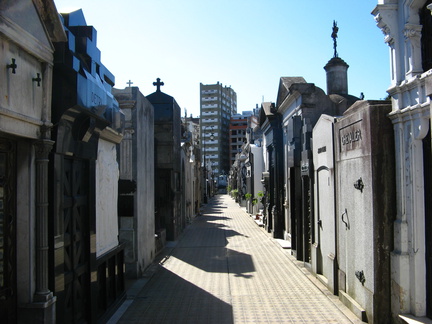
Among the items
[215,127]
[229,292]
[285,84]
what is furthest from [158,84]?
[215,127]

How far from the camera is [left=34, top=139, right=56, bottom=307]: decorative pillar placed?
3984 millimetres

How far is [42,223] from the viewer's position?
4047mm

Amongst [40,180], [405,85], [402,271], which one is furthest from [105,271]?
[405,85]

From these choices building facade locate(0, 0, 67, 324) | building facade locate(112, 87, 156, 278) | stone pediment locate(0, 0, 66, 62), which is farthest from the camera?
building facade locate(112, 87, 156, 278)

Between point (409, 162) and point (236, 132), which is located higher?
point (236, 132)

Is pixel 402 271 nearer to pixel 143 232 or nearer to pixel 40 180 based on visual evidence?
pixel 40 180

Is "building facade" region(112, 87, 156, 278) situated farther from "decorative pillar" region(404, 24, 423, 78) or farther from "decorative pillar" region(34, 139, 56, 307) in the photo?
"decorative pillar" region(404, 24, 423, 78)

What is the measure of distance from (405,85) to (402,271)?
2.46m

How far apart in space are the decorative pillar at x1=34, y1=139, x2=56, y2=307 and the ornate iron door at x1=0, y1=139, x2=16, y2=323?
22 cm

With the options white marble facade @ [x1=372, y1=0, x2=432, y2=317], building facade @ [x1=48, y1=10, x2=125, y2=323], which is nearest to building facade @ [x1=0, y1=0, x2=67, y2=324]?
building facade @ [x1=48, y1=10, x2=125, y2=323]

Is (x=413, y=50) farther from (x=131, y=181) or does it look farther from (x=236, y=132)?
(x=236, y=132)

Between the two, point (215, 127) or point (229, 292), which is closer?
point (229, 292)

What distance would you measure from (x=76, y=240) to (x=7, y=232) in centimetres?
125

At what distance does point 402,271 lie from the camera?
204 inches
